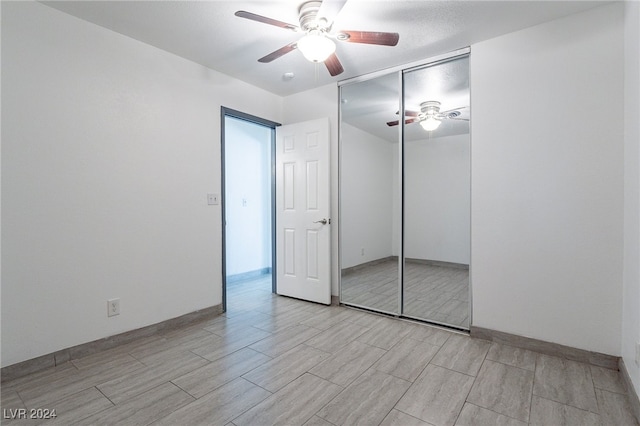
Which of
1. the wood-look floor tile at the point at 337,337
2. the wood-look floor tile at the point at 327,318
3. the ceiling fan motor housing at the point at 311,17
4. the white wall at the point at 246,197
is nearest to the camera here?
the ceiling fan motor housing at the point at 311,17

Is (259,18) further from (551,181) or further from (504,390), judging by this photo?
(504,390)

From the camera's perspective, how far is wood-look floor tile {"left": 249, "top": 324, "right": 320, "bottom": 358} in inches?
92.6

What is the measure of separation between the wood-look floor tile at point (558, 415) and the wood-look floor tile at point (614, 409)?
59mm

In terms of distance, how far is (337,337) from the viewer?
8.52ft

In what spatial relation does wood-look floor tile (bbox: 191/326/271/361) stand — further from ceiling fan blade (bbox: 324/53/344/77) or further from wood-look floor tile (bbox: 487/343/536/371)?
ceiling fan blade (bbox: 324/53/344/77)

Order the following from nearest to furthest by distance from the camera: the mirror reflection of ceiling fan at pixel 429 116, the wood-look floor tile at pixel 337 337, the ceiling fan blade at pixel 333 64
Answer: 1. the ceiling fan blade at pixel 333 64
2. the wood-look floor tile at pixel 337 337
3. the mirror reflection of ceiling fan at pixel 429 116

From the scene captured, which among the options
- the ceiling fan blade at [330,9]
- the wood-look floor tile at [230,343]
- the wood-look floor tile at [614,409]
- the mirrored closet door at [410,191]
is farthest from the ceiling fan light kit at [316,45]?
the wood-look floor tile at [614,409]

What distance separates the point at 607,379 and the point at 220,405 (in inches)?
97.0

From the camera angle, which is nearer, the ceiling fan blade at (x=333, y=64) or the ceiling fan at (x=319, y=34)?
the ceiling fan at (x=319, y=34)

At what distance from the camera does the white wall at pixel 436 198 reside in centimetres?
306

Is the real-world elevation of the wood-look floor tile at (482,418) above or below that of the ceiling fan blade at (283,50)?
below

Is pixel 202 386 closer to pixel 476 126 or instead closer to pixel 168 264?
pixel 168 264

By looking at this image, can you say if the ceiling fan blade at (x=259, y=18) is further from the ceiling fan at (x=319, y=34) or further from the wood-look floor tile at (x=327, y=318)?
the wood-look floor tile at (x=327, y=318)

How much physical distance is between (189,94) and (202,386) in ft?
8.40
